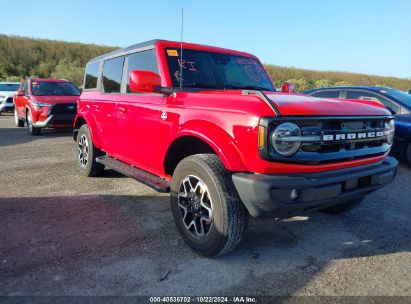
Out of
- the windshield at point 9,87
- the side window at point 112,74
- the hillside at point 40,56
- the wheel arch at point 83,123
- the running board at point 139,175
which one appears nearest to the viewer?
the running board at point 139,175

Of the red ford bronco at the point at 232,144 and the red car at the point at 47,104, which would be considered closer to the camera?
the red ford bronco at the point at 232,144

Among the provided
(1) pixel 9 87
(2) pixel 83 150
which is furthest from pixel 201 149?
(1) pixel 9 87

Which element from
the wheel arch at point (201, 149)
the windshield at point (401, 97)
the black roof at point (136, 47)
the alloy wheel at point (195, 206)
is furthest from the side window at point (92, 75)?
the windshield at point (401, 97)

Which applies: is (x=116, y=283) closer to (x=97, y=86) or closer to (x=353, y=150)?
(x=353, y=150)

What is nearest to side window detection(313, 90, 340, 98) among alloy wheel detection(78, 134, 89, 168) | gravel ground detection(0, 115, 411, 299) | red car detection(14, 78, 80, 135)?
gravel ground detection(0, 115, 411, 299)

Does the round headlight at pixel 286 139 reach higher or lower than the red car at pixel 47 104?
higher

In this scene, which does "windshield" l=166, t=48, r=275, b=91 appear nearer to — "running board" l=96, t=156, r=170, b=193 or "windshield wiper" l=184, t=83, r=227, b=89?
"windshield wiper" l=184, t=83, r=227, b=89

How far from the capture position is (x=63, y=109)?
10312mm

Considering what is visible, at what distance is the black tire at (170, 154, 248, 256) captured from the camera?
2789 mm

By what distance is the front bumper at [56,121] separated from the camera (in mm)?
10117

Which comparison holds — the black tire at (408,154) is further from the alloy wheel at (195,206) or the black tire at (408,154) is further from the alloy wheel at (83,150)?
the alloy wheel at (83,150)

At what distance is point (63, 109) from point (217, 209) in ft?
28.8

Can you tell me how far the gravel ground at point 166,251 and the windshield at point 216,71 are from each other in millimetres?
1587

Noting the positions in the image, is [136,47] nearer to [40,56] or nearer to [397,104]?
[397,104]
